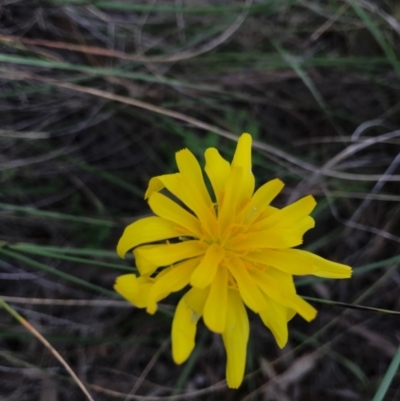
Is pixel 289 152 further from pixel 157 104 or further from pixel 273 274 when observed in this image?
pixel 273 274

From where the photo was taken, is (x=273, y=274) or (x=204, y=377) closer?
(x=273, y=274)

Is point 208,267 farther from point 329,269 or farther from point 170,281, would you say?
point 329,269

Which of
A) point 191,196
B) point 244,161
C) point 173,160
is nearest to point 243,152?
point 244,161

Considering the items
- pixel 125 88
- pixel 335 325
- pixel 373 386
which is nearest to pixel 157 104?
pixel 125 88

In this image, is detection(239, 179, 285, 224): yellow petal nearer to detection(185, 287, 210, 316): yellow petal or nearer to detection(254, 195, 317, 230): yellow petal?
detection(254, 195, 317, 230): yellow petal

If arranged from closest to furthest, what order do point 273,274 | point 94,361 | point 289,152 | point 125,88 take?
point 273,274 → point 94,361 → point 125,88 → point 289,152
